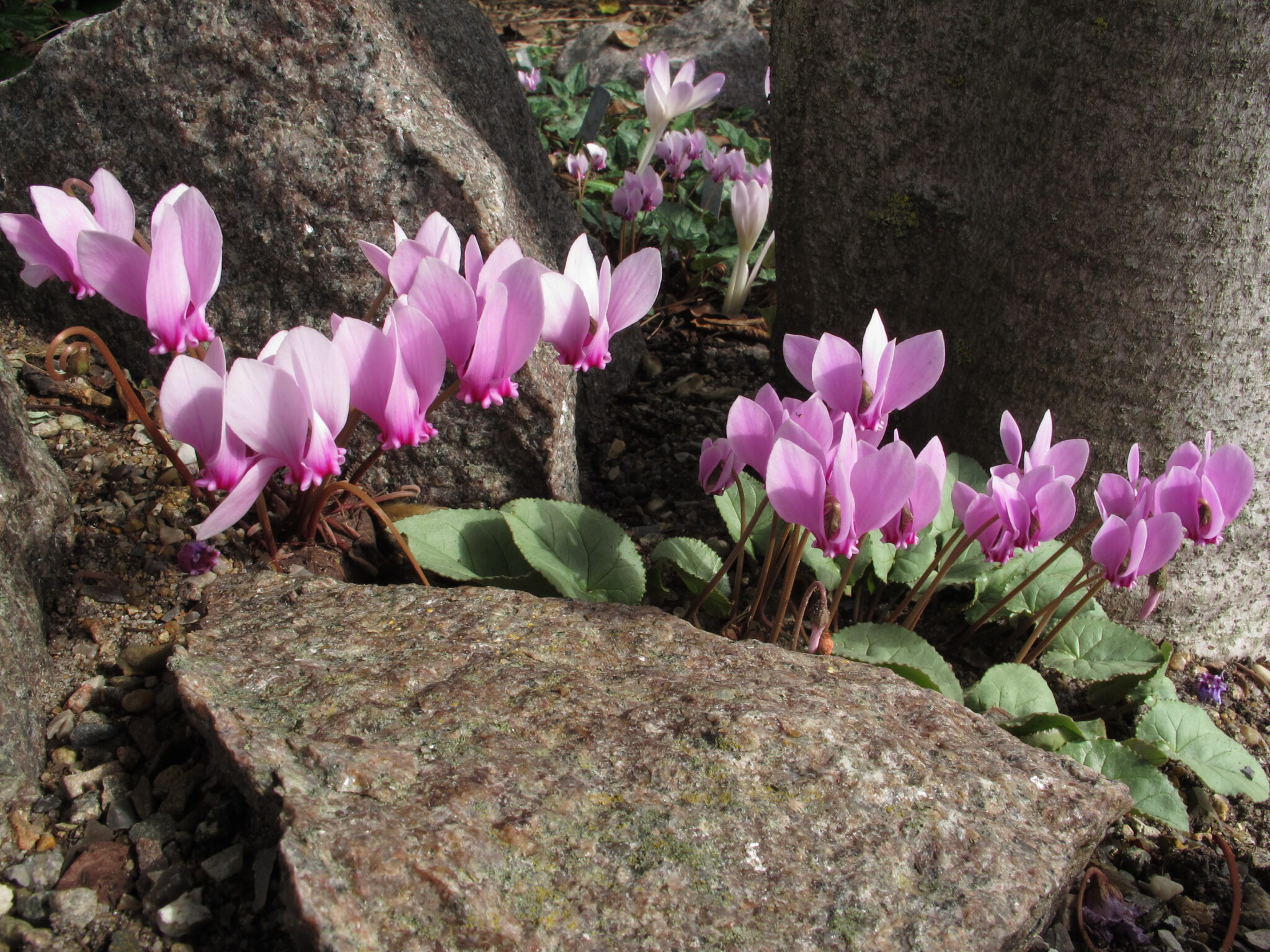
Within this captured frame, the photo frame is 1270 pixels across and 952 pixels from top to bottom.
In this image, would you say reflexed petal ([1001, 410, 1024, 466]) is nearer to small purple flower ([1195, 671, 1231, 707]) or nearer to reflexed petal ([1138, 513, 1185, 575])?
reflexed petal ([1138, 513, 1185, 575])

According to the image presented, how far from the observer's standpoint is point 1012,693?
181cm

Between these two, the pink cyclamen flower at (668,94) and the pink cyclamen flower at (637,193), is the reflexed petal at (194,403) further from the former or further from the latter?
the pink cyclamen flower at (668,94)

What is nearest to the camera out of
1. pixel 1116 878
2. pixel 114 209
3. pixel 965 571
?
pixel 114 209

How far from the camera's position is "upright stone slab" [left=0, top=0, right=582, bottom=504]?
191cm

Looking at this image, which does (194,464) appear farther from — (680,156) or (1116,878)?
(680,156)

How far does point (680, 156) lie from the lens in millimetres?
3791

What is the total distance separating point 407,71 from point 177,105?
1.44ft

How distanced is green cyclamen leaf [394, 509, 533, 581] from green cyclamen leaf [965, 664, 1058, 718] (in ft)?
2.77

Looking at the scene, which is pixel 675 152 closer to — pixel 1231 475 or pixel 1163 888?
pixel 1231 475

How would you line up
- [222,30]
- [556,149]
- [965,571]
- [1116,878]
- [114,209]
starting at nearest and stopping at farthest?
[114,209], [1116,878], [222,30], [965,571], [556,149]

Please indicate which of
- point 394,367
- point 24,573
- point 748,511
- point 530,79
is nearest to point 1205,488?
point 748,511

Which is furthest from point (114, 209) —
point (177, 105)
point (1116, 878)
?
point (1116, 878)

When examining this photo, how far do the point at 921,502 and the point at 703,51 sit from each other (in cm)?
531

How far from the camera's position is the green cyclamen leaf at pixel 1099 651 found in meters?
1.94
